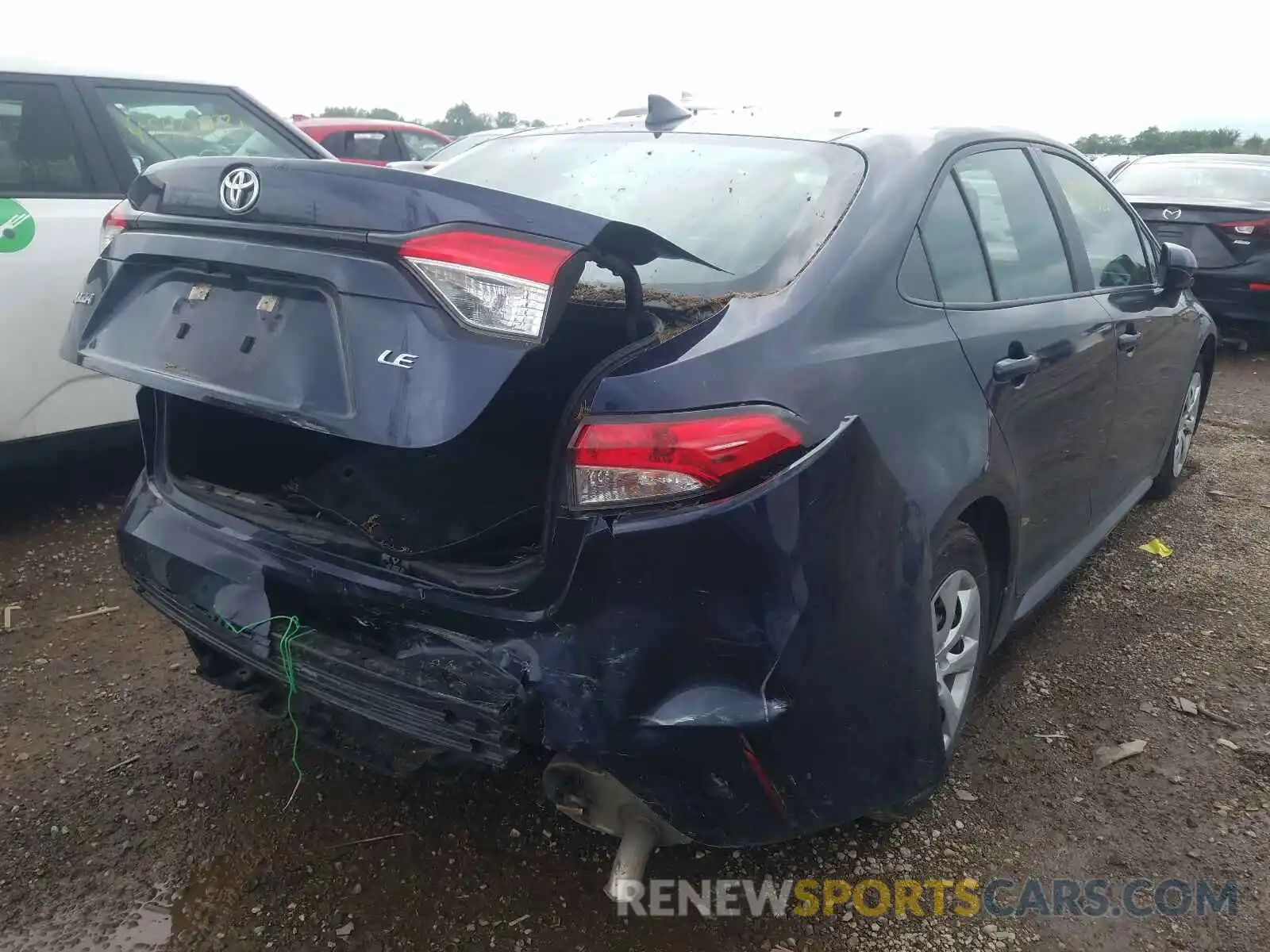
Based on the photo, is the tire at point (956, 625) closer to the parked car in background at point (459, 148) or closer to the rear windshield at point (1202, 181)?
the parked car in background at point (459, 148)

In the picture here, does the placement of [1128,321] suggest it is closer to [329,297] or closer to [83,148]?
[329,297]

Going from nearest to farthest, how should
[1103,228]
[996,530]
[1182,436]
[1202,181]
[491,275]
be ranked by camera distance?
[491,275], [996,530], [1103,228], [1182,436], [1202,181]

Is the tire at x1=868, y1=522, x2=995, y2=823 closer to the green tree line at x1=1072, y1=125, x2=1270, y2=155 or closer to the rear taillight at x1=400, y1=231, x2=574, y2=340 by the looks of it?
the rear taillight at x1=400, y1=231, x2=574, y2=340

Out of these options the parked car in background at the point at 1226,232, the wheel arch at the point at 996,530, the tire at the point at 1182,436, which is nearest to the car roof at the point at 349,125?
the parked car in background at the point at 1226,232

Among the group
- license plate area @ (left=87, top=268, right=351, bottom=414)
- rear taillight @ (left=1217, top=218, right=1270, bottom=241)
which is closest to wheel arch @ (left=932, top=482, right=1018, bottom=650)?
license plate area @ (left=87, top=268, right=351, bottom=414)

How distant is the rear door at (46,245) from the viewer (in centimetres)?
364

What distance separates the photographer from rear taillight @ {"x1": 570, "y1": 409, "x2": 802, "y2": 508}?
165 centimetres

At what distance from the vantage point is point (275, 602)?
2031 millimetres

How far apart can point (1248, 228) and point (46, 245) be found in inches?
297

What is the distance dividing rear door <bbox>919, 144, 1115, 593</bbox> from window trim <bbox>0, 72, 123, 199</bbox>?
338 cm

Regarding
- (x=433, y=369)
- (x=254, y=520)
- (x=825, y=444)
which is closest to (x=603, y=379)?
(x=433, y=369)

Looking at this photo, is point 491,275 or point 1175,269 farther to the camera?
point 1175,269

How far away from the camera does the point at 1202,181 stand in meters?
7.76

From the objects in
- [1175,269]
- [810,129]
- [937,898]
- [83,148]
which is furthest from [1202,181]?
[83,148]
